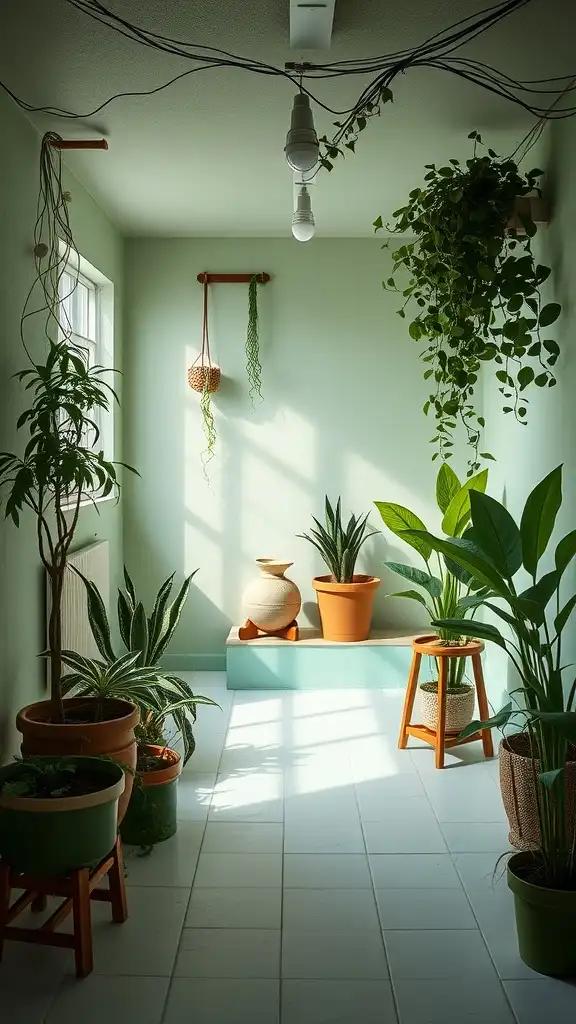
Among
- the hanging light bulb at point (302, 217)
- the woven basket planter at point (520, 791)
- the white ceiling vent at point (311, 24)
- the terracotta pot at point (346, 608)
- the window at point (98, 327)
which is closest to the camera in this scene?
the white ceiling vent at point (311, 24)

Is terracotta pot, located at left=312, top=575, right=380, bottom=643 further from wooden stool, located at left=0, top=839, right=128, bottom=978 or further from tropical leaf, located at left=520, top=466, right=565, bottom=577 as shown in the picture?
wooden stool, located at left=0, top=839, right=128, bottom=978

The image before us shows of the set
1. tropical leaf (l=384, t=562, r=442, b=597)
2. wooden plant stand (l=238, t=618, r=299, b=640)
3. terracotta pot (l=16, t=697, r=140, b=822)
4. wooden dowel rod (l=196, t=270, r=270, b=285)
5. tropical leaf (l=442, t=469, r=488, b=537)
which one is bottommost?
wooden plant stand (l=238, t=618, r=299, b=640)

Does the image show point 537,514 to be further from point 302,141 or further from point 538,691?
point 302,141

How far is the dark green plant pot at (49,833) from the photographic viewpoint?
2.28 meters

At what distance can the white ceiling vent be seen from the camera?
2531mm

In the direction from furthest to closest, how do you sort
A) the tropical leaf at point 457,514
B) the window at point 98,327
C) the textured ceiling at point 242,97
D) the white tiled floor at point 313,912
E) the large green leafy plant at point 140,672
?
the window at point 98,327 → the tropical leaf at point 457,514 → the large green leafy plant at point 140,672 → the textured ceiling at point 242,97 → the white tiled floor at point 313,912

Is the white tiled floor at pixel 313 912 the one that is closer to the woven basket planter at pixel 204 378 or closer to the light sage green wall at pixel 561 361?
the light sage green wall at pixel 561 361

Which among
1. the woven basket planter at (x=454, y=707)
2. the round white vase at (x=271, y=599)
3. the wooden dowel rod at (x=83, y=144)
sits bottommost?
the woven basket planter at (x=454, y=707)

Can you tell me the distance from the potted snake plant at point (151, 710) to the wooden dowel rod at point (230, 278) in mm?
2429

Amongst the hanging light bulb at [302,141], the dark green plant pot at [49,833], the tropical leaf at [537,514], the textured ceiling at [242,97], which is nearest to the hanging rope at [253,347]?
the textured ceiling at [242,97]

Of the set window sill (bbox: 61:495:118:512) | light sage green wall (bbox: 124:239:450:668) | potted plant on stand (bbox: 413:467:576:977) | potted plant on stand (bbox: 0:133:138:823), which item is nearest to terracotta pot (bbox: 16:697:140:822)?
potted plant on stand (bbox: 0:133:138:823)

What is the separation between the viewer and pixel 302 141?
256 centimetres

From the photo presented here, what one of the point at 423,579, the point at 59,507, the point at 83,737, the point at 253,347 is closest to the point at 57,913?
the point at 83,737

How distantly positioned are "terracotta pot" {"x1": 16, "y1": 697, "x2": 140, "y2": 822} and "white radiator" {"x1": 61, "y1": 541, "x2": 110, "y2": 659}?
3.19ft
